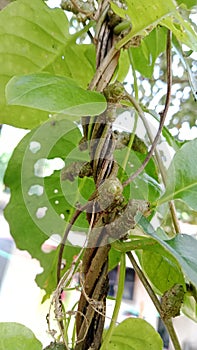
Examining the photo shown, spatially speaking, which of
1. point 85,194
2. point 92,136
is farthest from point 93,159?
point 85,194

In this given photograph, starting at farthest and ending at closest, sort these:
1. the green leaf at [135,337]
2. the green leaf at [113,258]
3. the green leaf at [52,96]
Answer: the green leaf at [113,258] → the green leaf at [135,337] → the green leaf at [52,96]

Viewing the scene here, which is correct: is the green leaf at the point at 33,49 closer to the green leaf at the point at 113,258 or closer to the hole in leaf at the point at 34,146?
the hole in leaf at the point at 34,146

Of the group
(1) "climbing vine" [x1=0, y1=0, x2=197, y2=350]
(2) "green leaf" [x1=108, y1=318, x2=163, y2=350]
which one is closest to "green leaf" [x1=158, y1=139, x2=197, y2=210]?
(1) "climbing vine" [x1=0, y1=0, x2=197, y2=350]

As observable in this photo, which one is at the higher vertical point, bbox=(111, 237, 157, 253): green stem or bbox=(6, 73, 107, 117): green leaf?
bbox=(6, 73, 107, 117): green leaf

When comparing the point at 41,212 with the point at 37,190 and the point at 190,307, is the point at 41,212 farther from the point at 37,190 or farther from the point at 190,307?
the point at 190,307

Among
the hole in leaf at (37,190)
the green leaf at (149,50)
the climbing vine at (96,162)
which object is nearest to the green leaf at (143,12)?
the climbing vine at (96,162)

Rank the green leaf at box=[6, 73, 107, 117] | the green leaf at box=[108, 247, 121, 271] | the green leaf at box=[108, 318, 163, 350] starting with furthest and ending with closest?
the green leaf at box=[108, 247, 121, 271] < the green leaf at box=[108, 318, 163, 350] < the green leaf at box=[6, 73, 107, 117]

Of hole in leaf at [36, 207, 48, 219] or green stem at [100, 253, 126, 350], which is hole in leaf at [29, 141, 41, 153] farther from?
green stem at [100, 253, 126, 350]
